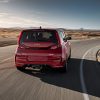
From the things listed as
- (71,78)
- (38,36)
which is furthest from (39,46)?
(71,78)

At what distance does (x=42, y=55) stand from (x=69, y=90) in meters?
2.82

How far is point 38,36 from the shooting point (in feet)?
37.3

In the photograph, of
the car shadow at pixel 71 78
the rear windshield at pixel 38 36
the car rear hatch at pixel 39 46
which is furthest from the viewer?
the rear windshield at pixel 38 36

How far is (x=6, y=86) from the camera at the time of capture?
857 cm

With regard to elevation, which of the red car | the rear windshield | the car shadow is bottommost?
the car shadow

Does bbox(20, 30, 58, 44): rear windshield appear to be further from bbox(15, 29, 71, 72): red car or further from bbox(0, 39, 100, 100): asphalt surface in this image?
bbox(0, 39, 100, 100): asphalt surface

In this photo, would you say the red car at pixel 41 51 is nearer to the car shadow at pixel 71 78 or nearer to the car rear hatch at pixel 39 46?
the car rear hatch at pixel 39 46

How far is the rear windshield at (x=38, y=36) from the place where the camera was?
36.4 feet

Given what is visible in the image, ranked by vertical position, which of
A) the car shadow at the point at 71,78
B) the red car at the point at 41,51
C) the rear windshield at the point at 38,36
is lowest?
the car shadow at the point at 71,78

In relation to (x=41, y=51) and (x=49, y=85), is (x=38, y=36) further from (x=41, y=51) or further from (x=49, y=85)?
(x=49, y=85)

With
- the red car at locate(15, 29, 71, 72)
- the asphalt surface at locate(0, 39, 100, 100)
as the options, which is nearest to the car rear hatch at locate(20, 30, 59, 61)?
the red car at locate(15, 29, 71, 72)

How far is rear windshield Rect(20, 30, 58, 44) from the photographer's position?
11.1 meters

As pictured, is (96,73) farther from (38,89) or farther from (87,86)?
(38,89)

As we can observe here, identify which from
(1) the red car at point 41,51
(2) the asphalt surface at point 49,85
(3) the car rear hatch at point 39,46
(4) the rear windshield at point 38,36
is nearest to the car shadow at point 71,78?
(2) the asphalt surface at point 49,85
